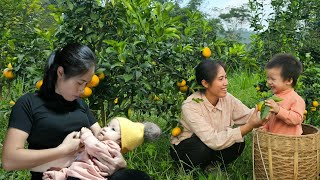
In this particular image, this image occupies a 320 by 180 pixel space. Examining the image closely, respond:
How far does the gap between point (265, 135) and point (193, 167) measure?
639 mm

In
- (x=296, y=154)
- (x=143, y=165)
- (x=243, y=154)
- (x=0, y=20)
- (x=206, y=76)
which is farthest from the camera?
(x=0, y=20)

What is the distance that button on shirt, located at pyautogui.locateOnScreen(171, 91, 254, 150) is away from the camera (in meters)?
2.79

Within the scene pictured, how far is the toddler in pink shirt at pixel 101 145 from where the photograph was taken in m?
1.93

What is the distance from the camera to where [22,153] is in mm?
1823

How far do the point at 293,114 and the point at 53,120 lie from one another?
1.45 meters

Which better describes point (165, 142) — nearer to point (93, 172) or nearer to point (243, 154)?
point (243, 154)

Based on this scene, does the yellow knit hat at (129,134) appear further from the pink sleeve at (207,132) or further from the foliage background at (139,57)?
the pink sleeve at (207,132)

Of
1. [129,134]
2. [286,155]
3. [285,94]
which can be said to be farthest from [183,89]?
[129,134]

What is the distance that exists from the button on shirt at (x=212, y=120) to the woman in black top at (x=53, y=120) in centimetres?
93

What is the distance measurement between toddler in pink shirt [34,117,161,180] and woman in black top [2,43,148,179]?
36 millimetres

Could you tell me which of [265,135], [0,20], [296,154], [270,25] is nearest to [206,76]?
[265,135]

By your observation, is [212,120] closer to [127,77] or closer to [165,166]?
[165,166]

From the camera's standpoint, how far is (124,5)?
291 centimetres

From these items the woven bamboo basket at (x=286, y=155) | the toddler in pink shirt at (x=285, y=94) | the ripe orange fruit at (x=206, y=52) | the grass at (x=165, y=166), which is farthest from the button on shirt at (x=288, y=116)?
the ripe orange fruit at (x=206, y=52)
